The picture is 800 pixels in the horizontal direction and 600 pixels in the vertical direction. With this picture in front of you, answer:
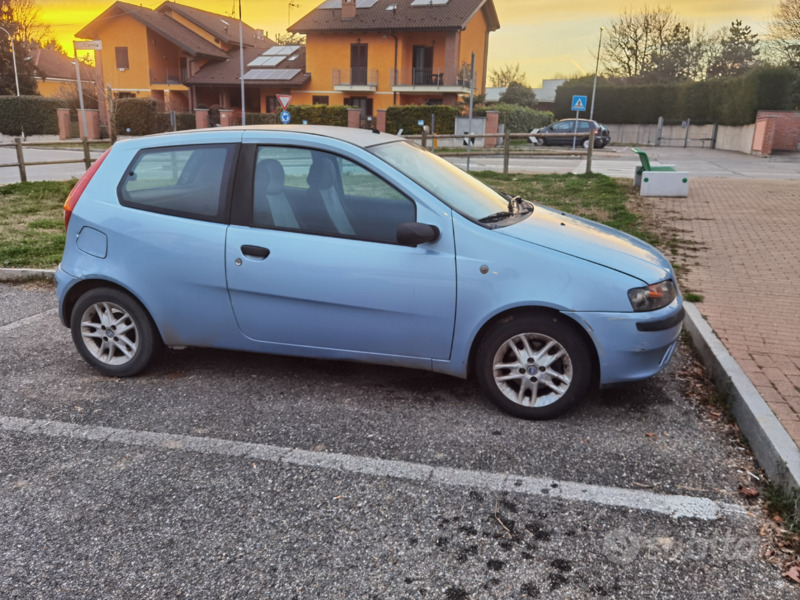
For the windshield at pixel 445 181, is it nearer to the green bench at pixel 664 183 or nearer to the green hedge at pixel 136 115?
the green bench at pixel 664 183

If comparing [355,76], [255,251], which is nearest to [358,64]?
[355,76]

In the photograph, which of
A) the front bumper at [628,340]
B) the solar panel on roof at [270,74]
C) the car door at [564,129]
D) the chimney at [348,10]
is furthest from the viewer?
the solar panel on roof at [270,74]

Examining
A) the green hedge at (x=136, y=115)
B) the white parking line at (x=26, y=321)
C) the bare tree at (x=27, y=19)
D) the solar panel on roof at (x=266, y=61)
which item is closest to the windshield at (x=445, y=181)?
the white parking line at (x=26, y=321)

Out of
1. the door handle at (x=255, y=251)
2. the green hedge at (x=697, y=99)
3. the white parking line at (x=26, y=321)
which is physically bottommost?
the white parking line at (x=26, y=321)

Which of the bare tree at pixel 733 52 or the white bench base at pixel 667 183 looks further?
the bare tree at pixel 733 52

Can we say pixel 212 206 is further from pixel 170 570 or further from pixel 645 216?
pixel 645 216

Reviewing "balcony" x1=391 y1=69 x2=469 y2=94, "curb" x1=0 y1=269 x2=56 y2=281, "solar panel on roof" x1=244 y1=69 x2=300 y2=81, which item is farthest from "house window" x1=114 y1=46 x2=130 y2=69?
"curb" x1=0 y1=269 x2=56 y2=281

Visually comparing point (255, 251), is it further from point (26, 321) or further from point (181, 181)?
point (26, 321)

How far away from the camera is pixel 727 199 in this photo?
13.2m

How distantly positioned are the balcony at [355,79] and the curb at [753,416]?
43.1 metres

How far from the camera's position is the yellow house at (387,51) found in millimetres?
43906

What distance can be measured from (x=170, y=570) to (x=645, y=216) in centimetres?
995

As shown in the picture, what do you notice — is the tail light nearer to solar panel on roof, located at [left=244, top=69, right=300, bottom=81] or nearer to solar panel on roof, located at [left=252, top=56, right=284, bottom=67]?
solar panel on roof, located at [left=244, top=69, right=300, bottom=81]

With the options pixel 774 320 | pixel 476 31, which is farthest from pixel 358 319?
pixel 476 31
